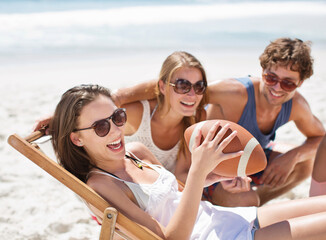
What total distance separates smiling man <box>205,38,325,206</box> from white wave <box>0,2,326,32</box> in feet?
41.8

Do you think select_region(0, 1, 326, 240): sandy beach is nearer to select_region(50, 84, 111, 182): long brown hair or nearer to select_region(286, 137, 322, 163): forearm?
select_region(286, 137, 322, 163): forearm

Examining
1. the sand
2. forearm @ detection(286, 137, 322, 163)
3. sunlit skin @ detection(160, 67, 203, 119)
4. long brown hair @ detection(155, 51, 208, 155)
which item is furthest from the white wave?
forearm @ detection(286, 137, 322, 163)

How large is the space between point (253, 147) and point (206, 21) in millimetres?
17679

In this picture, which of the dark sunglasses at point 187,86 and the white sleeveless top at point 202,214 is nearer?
the white sleeveless top at point 202,214

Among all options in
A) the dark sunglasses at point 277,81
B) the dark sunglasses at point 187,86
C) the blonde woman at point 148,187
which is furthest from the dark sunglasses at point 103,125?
the dark sunglasses at point 277,81

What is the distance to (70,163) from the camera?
2393 mm

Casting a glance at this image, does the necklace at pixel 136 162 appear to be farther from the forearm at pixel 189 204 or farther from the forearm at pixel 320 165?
the forearm at pixel 320 165

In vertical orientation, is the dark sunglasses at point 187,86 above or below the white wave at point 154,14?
below

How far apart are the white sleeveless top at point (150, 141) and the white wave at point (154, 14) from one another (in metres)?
12.7

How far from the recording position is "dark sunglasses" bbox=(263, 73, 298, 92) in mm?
3291

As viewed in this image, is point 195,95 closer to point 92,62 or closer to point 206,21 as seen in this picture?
point 92,62

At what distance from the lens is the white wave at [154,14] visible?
17.0 metres

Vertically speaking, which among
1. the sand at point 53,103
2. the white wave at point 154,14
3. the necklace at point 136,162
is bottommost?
the sand at point 53,103

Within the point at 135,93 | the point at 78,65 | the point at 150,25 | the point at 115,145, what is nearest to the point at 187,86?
the point at 135,93
